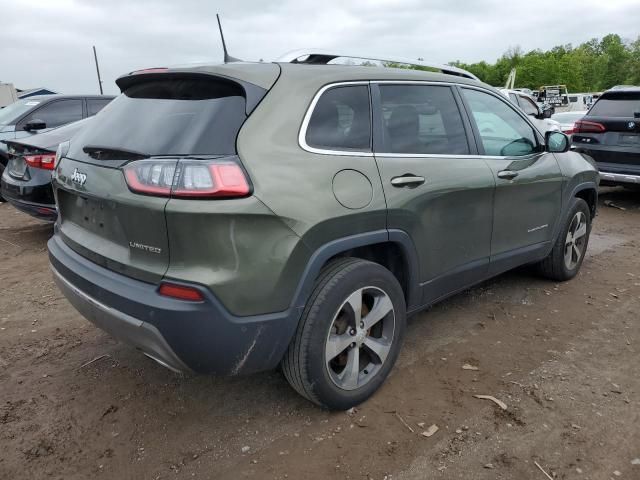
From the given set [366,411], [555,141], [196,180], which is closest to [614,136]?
[555,141]

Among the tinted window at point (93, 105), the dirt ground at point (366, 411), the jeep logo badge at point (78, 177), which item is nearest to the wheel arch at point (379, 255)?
the dirt ground at point (366, 411)

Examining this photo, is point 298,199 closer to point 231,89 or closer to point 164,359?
point 231,89

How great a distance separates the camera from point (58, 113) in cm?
815

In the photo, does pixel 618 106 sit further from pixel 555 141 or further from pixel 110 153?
pixel 110 153

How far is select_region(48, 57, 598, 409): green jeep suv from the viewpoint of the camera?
2195mm

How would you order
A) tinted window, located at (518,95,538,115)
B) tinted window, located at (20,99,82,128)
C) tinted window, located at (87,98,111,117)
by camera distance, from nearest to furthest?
tinted window, located at (20,99,82,128)
tinted window, located at (87,98,111,117)
tinted window, located at (518,95,538,115)

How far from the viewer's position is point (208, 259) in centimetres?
217

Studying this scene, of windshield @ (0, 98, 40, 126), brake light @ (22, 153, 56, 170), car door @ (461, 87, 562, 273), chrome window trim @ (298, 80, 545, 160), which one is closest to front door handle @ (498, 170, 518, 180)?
car door @ (461, 87, 562, 273)

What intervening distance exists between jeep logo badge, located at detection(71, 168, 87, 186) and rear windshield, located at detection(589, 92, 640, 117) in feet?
24.8

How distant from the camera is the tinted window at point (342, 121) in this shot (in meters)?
2.56

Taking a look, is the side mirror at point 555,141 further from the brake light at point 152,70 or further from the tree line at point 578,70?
the tree line at point 578,70

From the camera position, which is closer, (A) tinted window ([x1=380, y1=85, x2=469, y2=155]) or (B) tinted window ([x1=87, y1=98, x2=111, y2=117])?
(A) tinted window ([x1=380, y1=85, x2=469, y2=155])

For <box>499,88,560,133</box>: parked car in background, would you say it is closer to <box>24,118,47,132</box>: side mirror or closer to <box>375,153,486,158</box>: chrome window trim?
<box>24,118,47,132</box>: side mirror

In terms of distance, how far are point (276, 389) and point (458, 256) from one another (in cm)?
134
